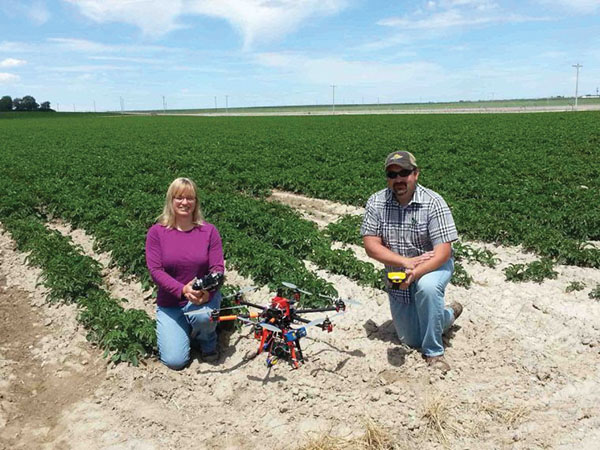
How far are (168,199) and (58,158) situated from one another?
17.6m

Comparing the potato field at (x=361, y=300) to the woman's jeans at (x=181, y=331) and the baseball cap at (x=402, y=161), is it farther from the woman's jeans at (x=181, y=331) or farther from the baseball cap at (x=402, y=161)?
the baseball cap at (x=402, y=161)

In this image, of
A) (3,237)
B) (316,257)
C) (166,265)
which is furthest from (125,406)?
(3,237)

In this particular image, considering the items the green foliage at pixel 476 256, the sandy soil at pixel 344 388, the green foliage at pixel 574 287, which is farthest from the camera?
the green foliage at pixel 476 256

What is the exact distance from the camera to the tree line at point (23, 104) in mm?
125000

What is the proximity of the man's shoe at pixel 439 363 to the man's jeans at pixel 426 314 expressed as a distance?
4 centimetres

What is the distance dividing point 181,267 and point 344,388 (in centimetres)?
205

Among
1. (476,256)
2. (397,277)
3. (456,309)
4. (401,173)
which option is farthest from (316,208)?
(397,277)

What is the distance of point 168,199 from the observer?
5258 mm

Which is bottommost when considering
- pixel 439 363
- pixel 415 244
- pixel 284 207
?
pixel 439 363

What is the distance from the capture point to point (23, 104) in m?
127

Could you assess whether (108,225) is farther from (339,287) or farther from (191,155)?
(191,155)

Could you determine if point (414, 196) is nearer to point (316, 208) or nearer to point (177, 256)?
point (177, 256)

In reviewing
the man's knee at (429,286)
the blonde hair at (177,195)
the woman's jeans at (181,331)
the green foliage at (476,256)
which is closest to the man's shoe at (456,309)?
the man's knee at (429,286)

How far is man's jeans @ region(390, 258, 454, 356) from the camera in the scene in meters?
4.70
